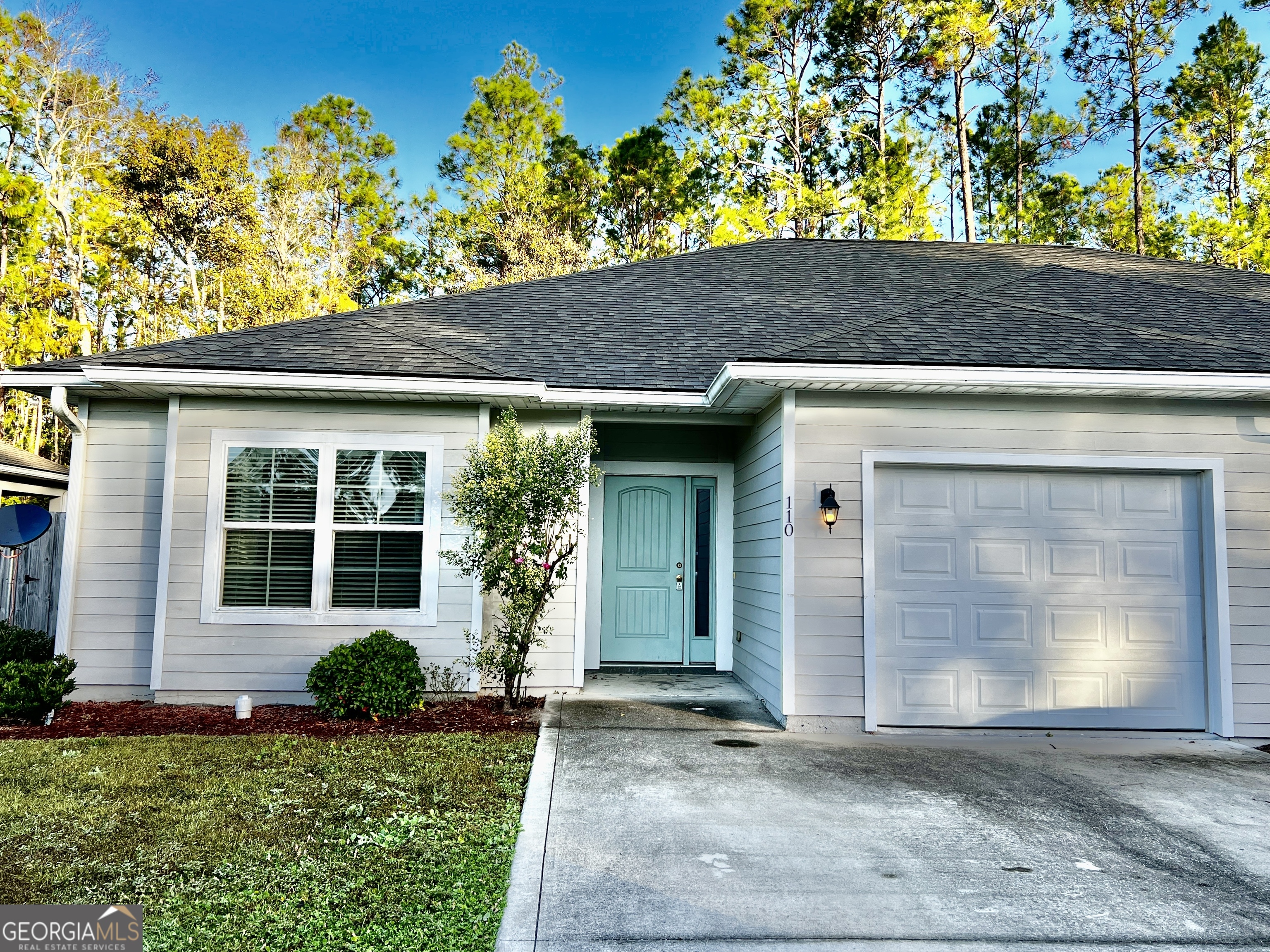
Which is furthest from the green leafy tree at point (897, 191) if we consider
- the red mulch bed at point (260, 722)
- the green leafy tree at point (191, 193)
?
the red mulch bed at point (260, 722)

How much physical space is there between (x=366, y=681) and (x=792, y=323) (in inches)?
208

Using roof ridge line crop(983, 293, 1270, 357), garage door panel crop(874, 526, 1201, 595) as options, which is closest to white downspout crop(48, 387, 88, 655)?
garage door panel crop(874, 526, 1201, 595)

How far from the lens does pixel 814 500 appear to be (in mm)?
6227

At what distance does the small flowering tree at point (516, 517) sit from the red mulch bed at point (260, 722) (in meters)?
0.35

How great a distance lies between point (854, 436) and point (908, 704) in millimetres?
2057

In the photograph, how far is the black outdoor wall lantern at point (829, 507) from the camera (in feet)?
19.9

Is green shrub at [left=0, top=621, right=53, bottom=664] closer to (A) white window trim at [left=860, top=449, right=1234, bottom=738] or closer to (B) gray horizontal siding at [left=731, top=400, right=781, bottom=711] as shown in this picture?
(B) gray horizontal siding at [left=731, top=400, right=781, bottom=711]

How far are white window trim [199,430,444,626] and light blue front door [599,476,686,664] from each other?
224 centimetres

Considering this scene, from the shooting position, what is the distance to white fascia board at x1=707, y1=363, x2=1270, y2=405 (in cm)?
597

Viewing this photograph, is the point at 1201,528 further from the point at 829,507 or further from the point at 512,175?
the point at 512,175

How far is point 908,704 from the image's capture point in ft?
20.3

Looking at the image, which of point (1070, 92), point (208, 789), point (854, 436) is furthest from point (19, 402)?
point (1070, 92)

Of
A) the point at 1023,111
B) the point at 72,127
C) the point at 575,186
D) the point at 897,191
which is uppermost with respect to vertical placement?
the point at 1023,111

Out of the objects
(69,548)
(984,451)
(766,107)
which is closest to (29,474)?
(69,548)
